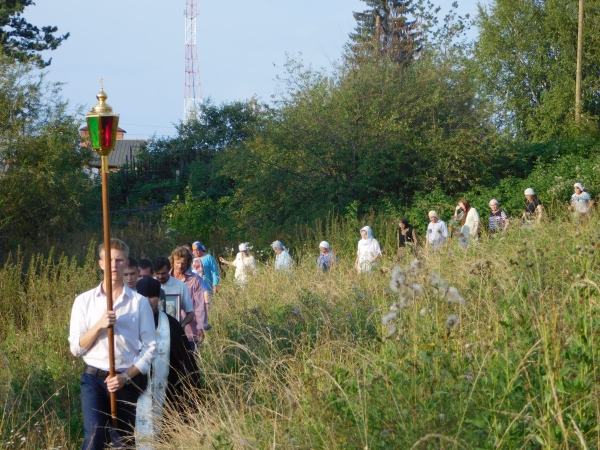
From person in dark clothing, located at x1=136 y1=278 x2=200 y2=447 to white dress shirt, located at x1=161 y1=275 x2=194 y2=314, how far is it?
0.88 meters

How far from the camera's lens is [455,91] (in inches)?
1111

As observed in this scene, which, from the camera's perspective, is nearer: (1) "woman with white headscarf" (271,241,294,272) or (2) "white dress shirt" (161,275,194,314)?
(2) "white dress shirt" (161,275,194,314)

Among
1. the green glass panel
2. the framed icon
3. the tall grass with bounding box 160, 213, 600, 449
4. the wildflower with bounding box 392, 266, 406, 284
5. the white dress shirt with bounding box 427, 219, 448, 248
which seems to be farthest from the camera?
the white dress shirt with bounding box 427, 219, 448, 248

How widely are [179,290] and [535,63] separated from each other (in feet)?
119

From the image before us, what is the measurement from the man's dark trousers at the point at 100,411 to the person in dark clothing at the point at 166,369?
14cm

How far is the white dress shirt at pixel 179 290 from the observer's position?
852 centimetres

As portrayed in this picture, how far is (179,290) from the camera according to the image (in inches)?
336

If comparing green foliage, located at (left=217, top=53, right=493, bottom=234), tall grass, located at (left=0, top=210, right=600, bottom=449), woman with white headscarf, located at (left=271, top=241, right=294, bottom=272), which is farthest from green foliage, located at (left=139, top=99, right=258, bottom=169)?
tall grass, located at (left=0, top=210, right=600, bottom=449)

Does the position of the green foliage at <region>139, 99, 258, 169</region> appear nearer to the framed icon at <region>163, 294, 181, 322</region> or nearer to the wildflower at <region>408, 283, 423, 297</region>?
the framed icon at <region>163, 294, 181, 322</region>

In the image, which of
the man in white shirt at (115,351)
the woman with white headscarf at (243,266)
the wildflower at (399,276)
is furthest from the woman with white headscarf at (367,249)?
the wildflower at (399,276)

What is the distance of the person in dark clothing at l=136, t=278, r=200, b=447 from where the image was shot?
6.90 meters

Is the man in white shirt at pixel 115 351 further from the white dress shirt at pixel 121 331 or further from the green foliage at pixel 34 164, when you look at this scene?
the green foliage at pixel 34 164

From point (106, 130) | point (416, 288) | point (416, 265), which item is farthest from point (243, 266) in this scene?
point (416, 288)

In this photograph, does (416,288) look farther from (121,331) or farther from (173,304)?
(173,304)
